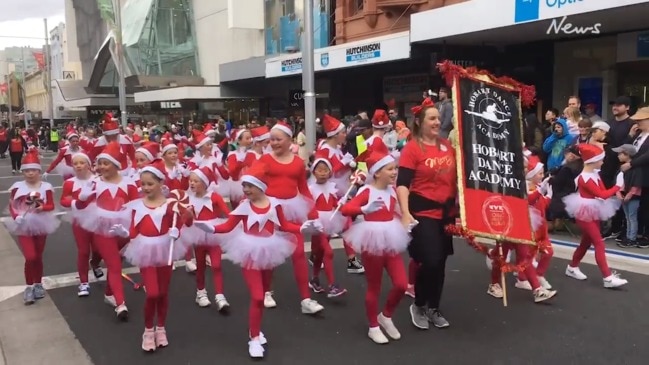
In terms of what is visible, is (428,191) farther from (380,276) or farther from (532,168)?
(532,168)

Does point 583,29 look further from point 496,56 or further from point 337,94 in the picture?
point 337,94

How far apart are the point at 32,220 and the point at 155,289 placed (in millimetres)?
2205

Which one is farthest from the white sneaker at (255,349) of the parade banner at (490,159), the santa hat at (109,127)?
the santa hat at (109,127)

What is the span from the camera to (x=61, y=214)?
24.5ft

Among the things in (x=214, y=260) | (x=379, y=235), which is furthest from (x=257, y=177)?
(x=214, y=260)

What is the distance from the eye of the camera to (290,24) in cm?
2647

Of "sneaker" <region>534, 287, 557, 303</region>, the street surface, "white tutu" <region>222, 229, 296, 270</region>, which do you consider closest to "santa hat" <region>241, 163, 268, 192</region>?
"white tutu" <region>222, 229, 296, 270</region>

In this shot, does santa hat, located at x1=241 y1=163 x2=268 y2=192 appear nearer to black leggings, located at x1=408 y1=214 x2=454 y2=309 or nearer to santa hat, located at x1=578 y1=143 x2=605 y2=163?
black leggings, located at x1=408 y1=214 x2=454 y2=309

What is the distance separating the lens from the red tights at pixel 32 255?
6242 mm

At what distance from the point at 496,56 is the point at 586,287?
1106cm

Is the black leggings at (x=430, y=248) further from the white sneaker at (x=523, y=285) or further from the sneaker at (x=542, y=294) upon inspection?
the white sneaker at (x=523, y=285)

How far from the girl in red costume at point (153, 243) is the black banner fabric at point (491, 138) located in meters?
2.58

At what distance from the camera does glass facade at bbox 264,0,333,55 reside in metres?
23.1

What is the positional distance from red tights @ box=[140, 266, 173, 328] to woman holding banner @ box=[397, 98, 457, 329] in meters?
2.06
